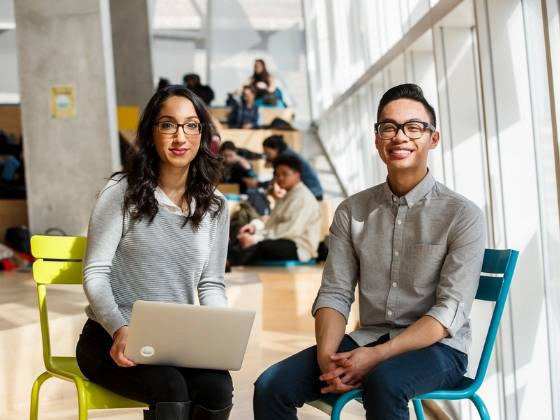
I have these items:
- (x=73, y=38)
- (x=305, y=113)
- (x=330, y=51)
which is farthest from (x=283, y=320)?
(x=305, y=113)

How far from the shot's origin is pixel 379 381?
221 centimetres

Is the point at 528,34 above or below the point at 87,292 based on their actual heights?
above

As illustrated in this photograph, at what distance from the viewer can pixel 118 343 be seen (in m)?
2.36

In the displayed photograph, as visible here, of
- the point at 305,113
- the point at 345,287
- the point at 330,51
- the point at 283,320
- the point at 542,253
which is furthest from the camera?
the point at 305,113

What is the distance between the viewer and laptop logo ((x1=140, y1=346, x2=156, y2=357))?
2.32 m

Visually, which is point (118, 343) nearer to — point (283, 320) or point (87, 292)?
point (87, 292)

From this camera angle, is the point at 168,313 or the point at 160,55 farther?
the point at 160,55

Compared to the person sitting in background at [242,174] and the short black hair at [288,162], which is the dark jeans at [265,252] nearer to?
the short black hair at [288,162]

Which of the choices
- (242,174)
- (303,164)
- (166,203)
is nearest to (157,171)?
(166,203)

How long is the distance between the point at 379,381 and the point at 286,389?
0.93 ft

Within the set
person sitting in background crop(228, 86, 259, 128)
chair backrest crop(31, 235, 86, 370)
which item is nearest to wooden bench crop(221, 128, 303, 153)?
person sitting in background crop(228, 86, 259, 128)

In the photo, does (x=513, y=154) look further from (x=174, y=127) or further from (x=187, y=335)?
(x=187, y=335)

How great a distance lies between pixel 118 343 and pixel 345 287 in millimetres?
686

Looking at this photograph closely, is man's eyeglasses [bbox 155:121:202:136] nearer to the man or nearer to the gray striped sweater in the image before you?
the gray striped sweater
